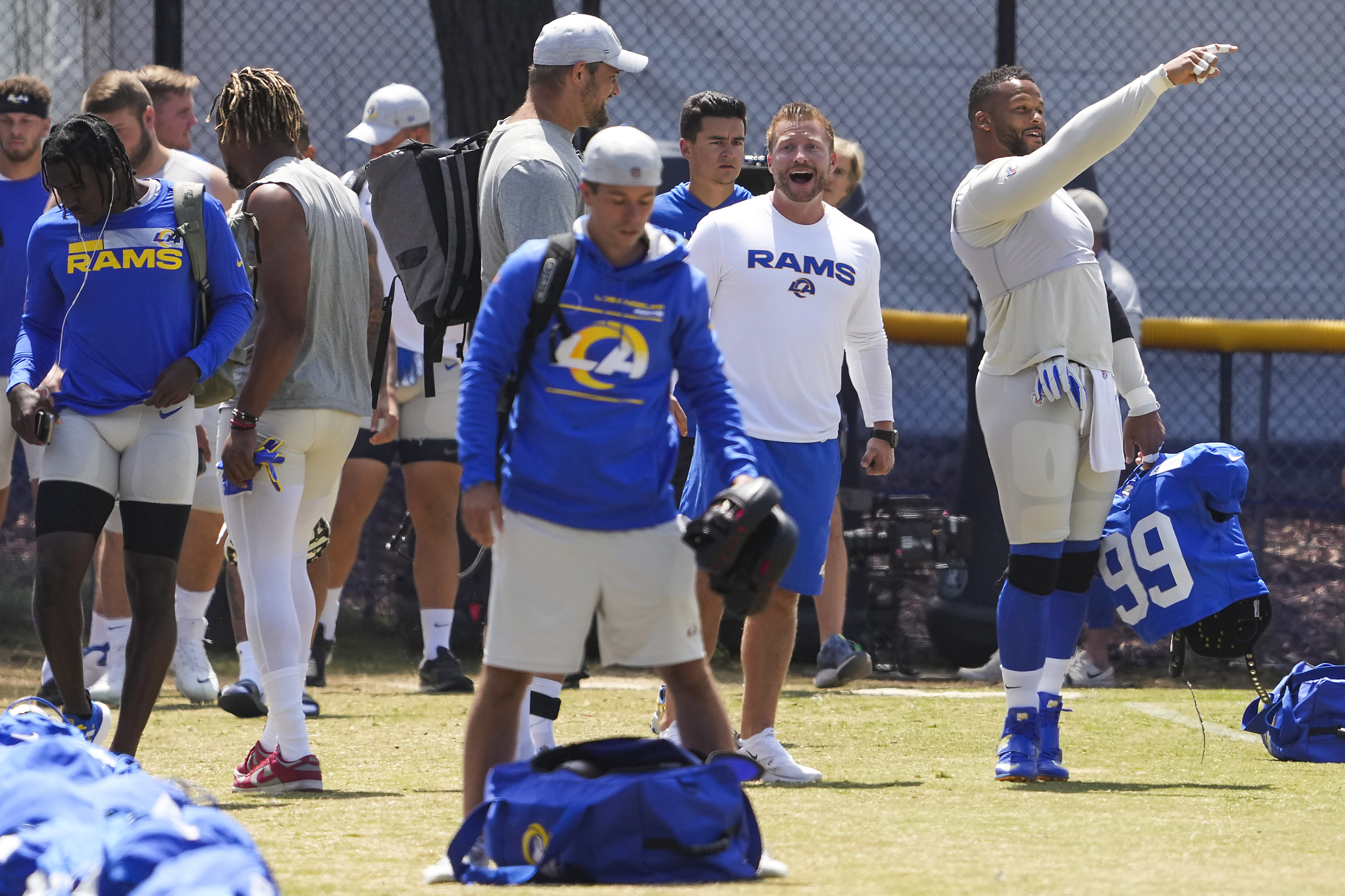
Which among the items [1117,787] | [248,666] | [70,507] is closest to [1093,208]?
[1117,787]

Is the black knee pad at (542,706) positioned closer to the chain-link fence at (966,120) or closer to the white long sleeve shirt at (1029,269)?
the white long sleeve shirt at (1029,269)

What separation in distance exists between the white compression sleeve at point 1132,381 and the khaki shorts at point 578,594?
2555 millimetres

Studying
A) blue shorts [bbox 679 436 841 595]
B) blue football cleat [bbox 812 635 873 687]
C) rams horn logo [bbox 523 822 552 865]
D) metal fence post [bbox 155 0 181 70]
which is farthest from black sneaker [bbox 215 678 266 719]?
metal fence post [bbox 155 0 181 70]

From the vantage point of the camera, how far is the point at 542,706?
506 cm

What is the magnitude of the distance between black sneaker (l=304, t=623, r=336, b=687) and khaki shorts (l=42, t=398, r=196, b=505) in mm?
2745

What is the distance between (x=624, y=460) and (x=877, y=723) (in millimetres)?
3368

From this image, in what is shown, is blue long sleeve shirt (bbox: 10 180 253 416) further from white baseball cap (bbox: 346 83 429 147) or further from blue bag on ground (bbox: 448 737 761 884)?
white baseball cap (bbox: 346 83 429 147)

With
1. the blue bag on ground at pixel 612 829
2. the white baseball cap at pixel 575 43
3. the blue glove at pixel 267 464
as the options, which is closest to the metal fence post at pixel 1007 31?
the white baseball cap at pixel 575 43

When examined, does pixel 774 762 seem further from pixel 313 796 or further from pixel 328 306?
pixel 328 306

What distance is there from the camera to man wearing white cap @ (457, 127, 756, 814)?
12.8ft

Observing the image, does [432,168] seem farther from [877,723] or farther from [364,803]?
[877,723]

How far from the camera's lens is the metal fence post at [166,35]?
8922 mm

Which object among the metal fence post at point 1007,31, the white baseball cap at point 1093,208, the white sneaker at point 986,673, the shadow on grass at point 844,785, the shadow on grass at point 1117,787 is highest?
the metal fence post at point 1007,31

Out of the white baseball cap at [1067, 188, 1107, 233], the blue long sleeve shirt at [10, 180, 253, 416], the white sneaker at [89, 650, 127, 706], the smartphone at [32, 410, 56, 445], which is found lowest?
the white sneaker at [89, 650, 127, 706]
